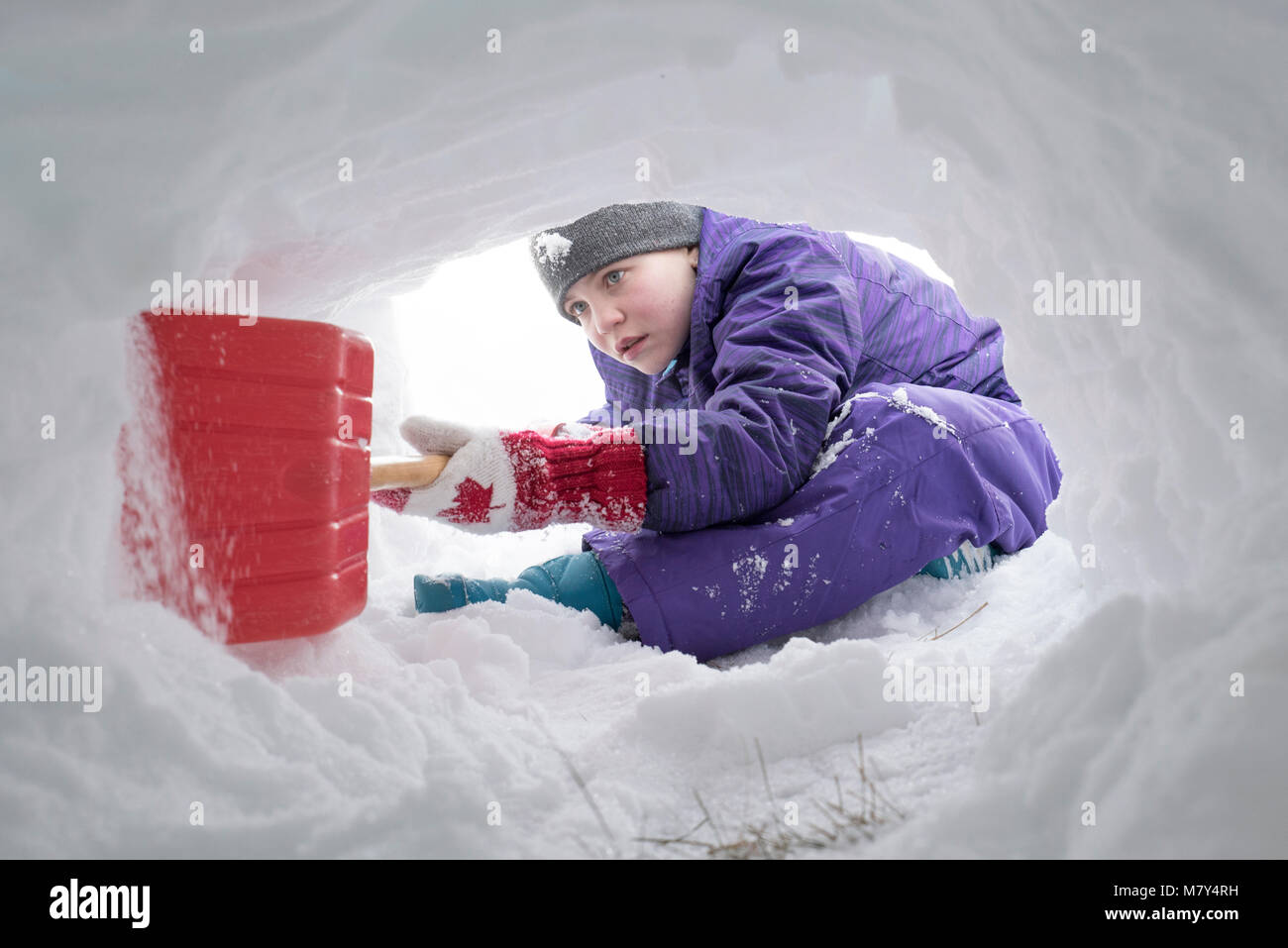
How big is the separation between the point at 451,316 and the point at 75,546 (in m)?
2.49

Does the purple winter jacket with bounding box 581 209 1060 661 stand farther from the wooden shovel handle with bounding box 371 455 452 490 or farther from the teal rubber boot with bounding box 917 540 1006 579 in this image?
the wooden shovel handle with bounding box 371 455 452 490

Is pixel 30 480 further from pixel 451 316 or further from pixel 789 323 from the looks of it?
pixel 451 316

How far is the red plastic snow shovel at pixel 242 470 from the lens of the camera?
1.12 metres

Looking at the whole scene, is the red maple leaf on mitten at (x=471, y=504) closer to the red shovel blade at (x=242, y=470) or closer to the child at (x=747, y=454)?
the child at (x=747, y=454)

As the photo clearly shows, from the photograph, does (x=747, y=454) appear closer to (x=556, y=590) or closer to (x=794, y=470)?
(x=794, y=470)

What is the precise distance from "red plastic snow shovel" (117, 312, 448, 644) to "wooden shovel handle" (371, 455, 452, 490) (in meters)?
0.11

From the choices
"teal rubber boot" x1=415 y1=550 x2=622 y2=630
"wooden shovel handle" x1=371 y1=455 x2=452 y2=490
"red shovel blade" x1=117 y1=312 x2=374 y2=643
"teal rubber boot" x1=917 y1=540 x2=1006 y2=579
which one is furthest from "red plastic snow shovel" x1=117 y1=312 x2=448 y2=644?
Answer: "teal rubber boot" x1=917 y1=540 x2=1006 y2=579

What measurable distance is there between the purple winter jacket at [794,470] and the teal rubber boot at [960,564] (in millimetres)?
52

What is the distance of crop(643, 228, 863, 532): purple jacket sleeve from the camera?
5.27 ft

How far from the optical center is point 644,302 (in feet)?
6.58

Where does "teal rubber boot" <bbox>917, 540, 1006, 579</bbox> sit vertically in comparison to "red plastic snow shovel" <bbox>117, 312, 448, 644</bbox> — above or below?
below

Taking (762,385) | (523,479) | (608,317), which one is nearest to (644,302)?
(608,317)

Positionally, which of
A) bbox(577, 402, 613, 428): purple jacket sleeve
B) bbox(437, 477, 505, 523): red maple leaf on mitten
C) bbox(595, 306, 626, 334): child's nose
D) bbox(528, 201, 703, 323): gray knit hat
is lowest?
bbox(437, 477, 505, 523): red maple leaf on mitten

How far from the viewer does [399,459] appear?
146 cm
